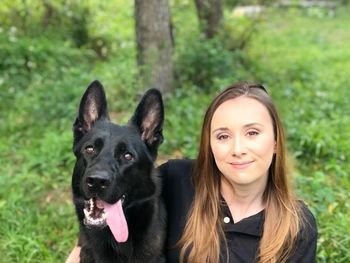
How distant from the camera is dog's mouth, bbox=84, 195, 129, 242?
2420mm

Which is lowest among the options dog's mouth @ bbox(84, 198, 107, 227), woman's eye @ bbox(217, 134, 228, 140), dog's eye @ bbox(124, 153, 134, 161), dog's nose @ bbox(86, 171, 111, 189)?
dog's mouth @ bbox(84, 198, 107, 227)

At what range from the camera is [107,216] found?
242cm

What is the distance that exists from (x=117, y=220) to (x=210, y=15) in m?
5.55

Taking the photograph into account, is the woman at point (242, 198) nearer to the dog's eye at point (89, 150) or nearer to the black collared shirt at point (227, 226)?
the black collared shirt at point (227, 226)

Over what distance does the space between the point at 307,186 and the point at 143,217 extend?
1.93 meters

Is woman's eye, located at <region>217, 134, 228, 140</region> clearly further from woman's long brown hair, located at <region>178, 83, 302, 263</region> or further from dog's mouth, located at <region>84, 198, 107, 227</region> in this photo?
dog's mouth, located at <region>84, 198, 107, 227</region>

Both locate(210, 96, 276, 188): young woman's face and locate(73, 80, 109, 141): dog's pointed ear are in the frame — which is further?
locate(73, 80, 109, 141): dog's pointed ear

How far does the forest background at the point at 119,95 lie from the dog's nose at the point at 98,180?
1394mm

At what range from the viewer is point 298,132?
485 centimetres

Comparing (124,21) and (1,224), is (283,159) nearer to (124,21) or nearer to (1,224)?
(1,224)

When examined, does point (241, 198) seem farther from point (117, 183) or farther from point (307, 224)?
point (117, 183)

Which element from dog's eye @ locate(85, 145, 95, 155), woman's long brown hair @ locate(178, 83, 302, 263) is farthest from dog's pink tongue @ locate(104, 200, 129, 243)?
woman's long brown hair @ locate(178, 83, 302, 263)

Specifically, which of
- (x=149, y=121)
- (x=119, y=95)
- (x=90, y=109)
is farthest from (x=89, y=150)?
(x=119, y=95)

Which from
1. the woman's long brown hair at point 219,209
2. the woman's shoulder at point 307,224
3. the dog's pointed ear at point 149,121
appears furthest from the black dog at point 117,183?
the woman's shoulder at point 307,224
